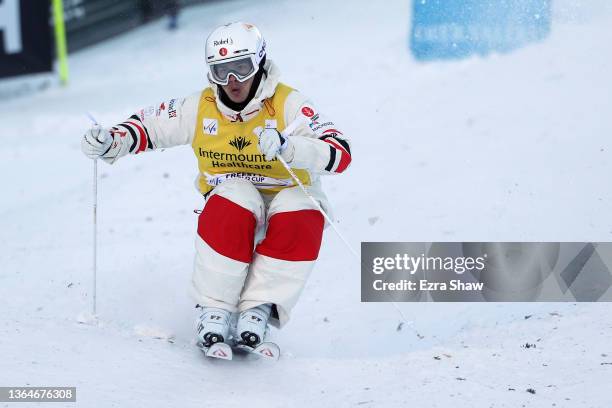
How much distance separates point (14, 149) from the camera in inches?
340

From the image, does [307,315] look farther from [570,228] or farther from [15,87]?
[15,87]

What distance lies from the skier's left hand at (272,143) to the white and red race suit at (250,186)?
7cm

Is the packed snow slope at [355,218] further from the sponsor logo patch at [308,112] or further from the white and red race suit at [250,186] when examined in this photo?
the sponsor logo patch at [308,112]

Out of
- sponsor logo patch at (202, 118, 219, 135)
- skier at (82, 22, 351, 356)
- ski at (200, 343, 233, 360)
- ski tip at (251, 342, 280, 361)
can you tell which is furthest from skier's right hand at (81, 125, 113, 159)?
ski tip at (251, 342, 280, 361)

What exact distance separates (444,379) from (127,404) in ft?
3.95

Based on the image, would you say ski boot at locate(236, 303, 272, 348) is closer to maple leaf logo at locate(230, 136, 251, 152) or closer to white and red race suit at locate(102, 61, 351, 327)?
white and red race suit at locate(102, 61, 351, 327)

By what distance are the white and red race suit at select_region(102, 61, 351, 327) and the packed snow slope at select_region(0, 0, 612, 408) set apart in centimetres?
34

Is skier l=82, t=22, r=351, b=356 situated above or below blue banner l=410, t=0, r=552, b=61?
below

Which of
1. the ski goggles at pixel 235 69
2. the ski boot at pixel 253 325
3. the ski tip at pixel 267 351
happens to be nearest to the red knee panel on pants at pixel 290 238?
the ski boot at pixel 253 325

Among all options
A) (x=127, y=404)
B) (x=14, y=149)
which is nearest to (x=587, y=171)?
(x=127, y=404)

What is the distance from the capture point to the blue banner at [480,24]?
8.49 metres

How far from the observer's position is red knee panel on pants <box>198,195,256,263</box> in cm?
425

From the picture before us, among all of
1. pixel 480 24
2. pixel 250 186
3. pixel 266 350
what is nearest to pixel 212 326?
pixel 266 350

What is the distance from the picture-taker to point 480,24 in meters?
8.66
